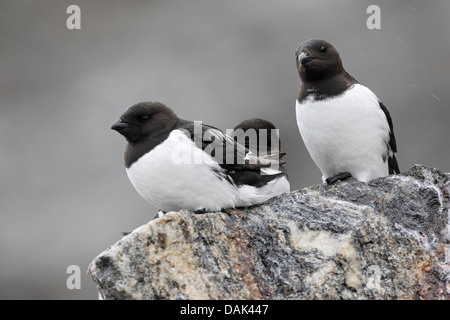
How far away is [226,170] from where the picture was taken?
8.92 m

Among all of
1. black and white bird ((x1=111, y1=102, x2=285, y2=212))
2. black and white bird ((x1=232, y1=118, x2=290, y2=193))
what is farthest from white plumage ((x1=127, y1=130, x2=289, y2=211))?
black and white bird ((x1=232, y1=118, x2=290, y2=193))

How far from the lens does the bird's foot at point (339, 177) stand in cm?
1018

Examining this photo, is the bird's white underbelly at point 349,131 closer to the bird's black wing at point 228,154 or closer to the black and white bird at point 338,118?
the black and white bird at point 338,118

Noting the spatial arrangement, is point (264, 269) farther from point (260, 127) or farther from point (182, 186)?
point (260, 127)

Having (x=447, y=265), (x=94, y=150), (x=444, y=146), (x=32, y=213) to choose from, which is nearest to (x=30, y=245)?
(x=32, y=213)

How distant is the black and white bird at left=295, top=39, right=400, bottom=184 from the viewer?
34.3 ft

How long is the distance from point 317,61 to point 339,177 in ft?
4.83

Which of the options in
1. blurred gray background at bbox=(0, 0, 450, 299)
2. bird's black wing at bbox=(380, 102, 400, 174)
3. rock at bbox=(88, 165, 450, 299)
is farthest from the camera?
blurred gray background at bbox=(0, 0, 450, 299)

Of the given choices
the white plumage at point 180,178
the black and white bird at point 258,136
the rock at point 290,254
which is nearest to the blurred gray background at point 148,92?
the black and white bird at point 258,136

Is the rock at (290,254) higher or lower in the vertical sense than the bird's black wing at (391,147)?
lower

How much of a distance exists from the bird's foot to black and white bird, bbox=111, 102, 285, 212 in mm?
1272

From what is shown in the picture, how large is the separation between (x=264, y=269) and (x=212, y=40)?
16884 millimetres

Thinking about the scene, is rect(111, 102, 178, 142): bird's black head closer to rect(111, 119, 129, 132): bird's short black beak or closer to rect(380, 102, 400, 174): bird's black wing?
rect(111, 119, 129, 132): bird's short black beak

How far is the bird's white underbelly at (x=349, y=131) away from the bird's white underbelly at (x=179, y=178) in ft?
7.15
